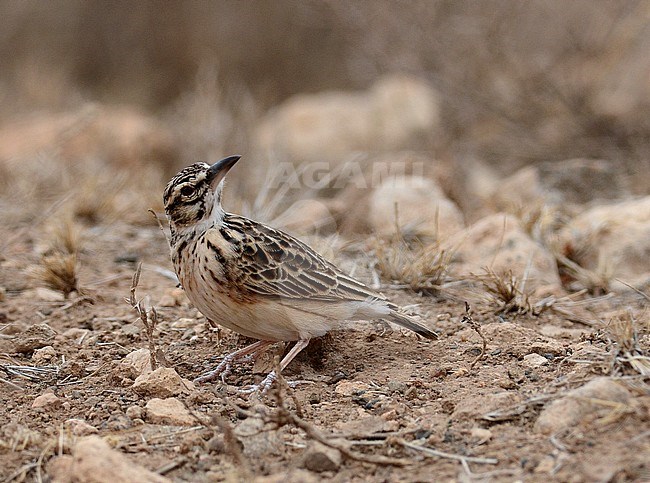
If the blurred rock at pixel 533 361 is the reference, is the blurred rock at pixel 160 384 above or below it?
above

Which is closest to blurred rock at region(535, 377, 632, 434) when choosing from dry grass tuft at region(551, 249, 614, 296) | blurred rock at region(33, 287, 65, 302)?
dry grass tuft at region(551, 249, 614, 296)

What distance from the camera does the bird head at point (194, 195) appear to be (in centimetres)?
465

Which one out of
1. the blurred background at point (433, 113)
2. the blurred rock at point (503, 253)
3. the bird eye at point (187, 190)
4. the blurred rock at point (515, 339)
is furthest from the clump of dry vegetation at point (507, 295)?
the blurred background at point (433, 113)

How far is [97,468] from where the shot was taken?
10.7 ft

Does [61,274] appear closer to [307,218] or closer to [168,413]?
[168,413]

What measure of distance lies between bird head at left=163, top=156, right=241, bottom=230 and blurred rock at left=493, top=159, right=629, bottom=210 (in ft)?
13.5

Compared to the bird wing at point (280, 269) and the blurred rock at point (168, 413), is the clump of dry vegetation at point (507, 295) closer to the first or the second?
the bird wing at point (280, 269)

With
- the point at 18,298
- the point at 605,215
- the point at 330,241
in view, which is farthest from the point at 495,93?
the point at 18,298

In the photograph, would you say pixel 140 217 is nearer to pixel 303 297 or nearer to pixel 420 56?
pixel 303 297

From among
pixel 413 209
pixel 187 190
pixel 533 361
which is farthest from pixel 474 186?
pixel 187 190

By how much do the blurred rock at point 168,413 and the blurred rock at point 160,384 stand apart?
13cm

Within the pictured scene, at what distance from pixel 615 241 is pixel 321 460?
4200mm

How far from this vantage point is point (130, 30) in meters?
17.8

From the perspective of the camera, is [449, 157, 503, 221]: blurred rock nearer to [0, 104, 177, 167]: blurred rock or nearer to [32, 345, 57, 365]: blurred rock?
[0, 104, 177, 167]: blurred rock
